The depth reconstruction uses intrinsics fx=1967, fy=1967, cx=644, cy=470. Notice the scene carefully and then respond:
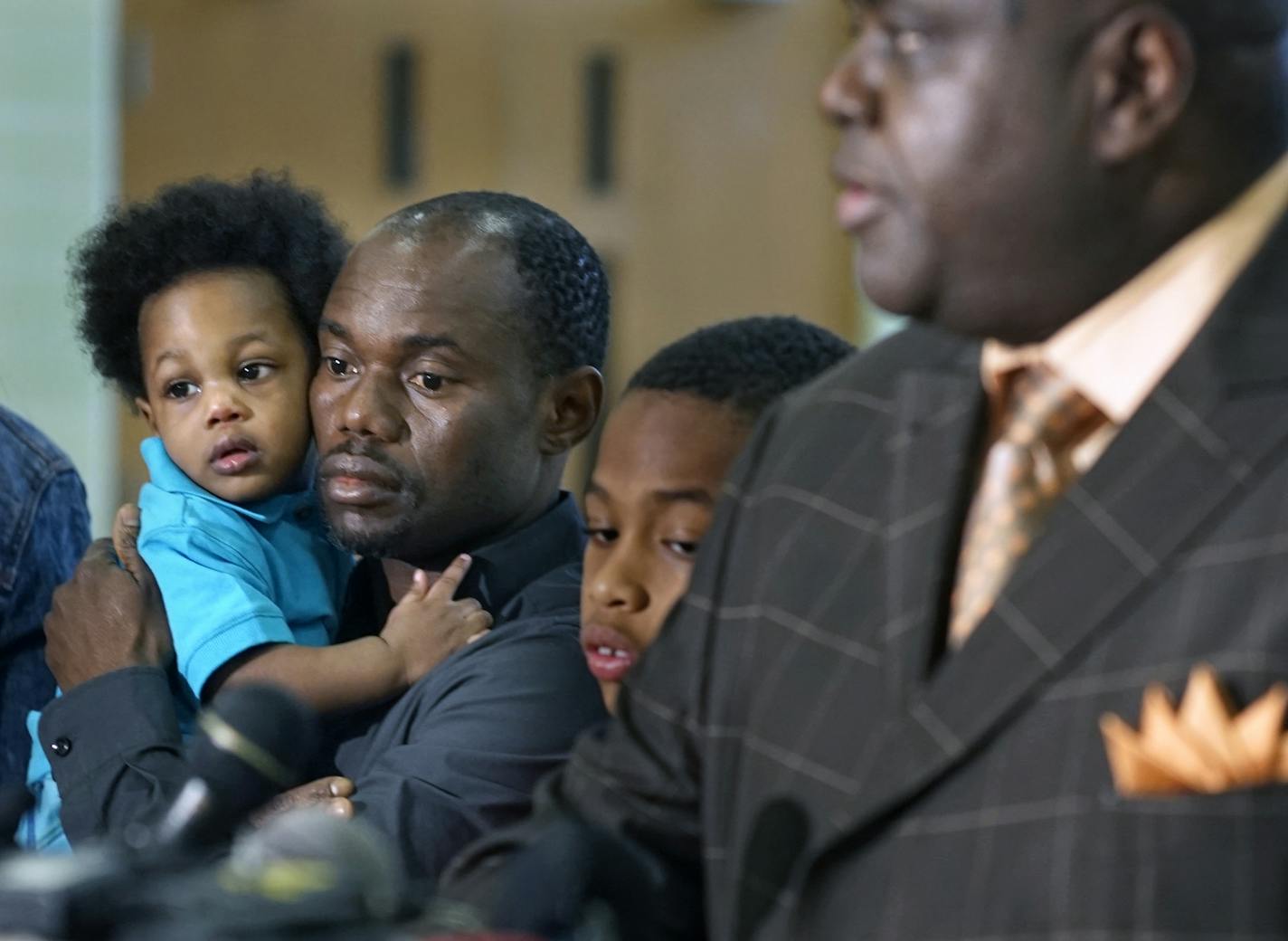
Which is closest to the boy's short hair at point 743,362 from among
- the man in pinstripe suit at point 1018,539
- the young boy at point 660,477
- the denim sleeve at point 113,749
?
the young boy at point 660,477

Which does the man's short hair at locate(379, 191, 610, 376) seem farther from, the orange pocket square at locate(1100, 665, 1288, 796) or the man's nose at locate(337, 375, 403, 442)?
the orange pocket square at locate(1100, 665, 1288, 796)

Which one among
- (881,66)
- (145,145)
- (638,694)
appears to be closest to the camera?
(881,66)

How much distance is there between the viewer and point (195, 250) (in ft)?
7.37

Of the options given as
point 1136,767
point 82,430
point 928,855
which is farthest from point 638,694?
point 82,430

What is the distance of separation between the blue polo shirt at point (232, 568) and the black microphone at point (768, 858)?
0.88 m

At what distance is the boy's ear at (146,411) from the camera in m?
2.31

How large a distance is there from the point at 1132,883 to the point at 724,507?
1.48 ft

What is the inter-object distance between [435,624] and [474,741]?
0.18m

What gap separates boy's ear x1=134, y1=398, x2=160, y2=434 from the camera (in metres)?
Result: 2.31

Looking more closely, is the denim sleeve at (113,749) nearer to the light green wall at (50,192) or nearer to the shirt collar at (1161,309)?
the shirt collar at (1161,309)

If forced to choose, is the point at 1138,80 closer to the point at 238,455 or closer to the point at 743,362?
the point at 743,362

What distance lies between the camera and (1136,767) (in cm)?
110

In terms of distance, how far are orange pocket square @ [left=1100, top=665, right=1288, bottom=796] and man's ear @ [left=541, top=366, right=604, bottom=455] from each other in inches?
41.7

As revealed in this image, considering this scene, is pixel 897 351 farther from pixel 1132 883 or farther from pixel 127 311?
pixel 127 311
